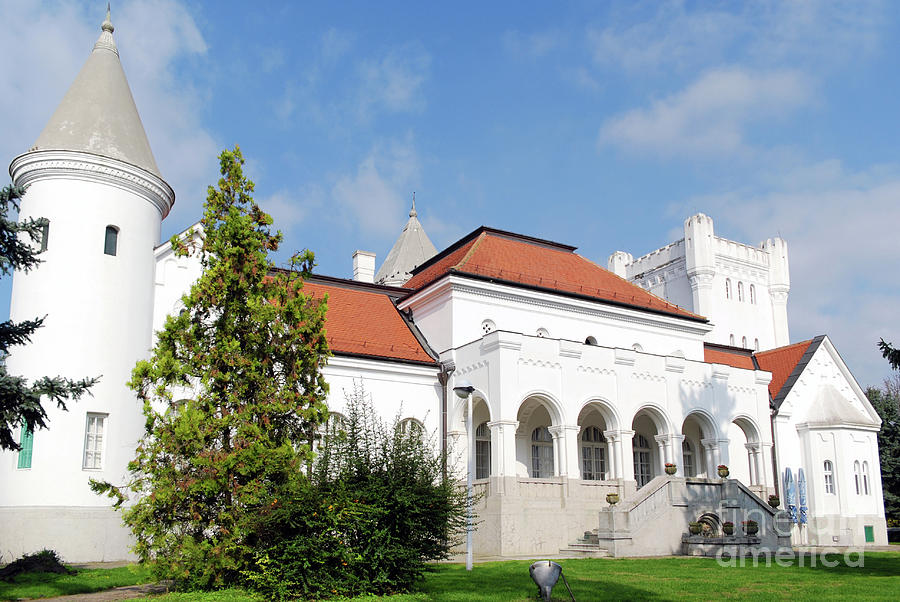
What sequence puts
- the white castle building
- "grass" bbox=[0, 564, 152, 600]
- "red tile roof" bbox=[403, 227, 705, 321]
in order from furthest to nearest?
"red tile roof" bbox=[403, 227, 705, 321], the white castle building, "grass" bbox=[0, 564, 152, 600]

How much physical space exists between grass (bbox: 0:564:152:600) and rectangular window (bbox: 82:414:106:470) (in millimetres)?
4029

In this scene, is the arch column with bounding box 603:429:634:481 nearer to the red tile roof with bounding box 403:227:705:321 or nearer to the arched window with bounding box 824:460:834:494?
the red tile roof with bounding box 403:227:705:321

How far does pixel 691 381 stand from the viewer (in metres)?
29.7

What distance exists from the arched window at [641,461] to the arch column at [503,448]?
9.01m

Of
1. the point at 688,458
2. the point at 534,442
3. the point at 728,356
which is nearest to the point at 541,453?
the point at 534,442

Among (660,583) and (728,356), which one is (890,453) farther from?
(660,583)

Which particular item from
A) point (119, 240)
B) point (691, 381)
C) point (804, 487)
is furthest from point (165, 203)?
point (804, 487)

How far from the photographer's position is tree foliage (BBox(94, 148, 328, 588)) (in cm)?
1304

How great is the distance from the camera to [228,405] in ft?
45.3

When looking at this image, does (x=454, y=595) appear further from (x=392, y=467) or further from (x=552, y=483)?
(x=552, y=483)

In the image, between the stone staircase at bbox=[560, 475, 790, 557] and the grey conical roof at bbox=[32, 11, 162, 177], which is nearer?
the grey conical roof at bbox=[32, 11, 162, 177]

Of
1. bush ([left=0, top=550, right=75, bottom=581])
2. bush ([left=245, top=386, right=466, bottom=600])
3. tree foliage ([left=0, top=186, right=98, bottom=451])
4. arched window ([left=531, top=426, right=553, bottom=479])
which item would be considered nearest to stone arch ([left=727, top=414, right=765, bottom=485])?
arched window ([left=531, top=426, right=553, bottom=479])

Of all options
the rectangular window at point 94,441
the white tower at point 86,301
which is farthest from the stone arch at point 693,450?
the rectangular window at point 94,441

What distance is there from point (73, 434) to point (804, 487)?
2891 centimetres
